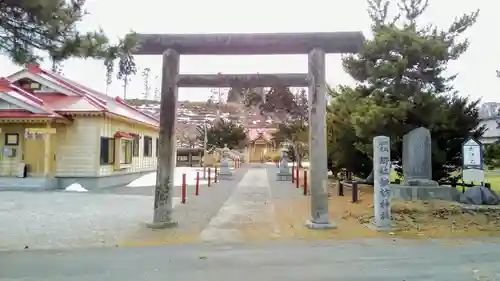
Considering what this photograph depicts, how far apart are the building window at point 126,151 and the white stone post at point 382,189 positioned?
1532 centimetres

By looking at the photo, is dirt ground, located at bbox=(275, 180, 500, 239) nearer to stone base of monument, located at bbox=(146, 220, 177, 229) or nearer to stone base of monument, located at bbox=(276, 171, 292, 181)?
stone base of monument, located at bbox=(146, 220, 177, 229)

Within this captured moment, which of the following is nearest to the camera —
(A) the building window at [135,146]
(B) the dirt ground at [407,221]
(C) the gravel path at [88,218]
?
(C) the gravel path at [88,218]

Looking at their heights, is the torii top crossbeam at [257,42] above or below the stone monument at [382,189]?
above

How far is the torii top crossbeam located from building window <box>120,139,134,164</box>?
12907mm

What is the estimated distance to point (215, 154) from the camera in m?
49.9

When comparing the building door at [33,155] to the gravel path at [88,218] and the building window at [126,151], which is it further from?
the building window at [126,151]

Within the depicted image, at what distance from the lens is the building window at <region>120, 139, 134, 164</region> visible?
22.5 meters

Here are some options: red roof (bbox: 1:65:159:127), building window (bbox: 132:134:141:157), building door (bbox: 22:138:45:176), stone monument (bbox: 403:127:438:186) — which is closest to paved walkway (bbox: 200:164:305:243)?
stone monument (bbox: 403:127:438:186)

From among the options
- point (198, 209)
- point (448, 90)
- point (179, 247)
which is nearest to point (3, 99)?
point (198, 209)

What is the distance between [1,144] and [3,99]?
216 centimetres

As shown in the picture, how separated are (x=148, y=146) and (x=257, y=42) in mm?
19618

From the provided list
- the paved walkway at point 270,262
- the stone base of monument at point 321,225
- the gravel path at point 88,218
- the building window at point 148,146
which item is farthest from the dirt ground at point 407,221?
the building window at point 148,146

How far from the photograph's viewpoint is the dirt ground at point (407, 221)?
30.7 ft

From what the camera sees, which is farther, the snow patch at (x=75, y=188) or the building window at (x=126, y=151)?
the building window at (x=126, y=151)
